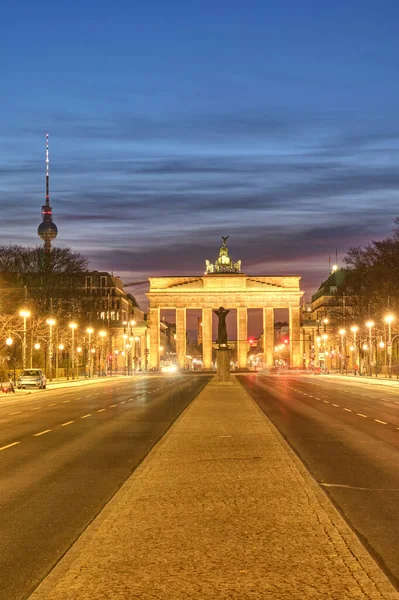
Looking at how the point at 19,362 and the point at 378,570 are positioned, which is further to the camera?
the point at 19,362

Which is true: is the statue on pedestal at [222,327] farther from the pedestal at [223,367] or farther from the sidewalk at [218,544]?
the sidewalk at [218,544]

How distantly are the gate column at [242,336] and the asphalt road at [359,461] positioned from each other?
146 meters

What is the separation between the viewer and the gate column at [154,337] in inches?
7357

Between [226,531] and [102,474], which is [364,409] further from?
[226,531]

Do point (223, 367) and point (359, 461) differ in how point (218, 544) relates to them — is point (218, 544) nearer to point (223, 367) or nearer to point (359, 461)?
point (359, 461)

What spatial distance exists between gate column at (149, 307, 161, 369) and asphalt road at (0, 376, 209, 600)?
148164mm

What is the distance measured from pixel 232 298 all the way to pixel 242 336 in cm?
774

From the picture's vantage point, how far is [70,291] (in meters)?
108

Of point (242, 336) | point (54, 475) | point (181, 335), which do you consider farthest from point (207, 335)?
point (54, 475)

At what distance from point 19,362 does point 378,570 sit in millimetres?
92172

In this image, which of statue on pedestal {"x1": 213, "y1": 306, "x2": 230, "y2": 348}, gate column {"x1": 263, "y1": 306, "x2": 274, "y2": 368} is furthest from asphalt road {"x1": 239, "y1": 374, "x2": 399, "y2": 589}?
gate column {"x1": 263, "y1": 306, "x2": 274, "y2": 368}

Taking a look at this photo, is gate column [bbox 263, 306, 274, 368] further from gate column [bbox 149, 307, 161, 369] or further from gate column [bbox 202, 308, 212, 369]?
gate column [bbox 149, 307, 161, 369]

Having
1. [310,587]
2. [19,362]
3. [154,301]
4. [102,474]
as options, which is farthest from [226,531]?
[154,301]

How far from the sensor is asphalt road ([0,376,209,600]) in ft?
34.7
